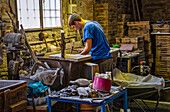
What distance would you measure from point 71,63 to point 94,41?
604 mm

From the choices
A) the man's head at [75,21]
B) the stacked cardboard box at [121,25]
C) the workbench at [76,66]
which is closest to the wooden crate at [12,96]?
the workbench at [76,66]

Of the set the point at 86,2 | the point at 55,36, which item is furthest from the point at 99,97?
the point at 86,2

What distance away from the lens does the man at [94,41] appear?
17.4 feet

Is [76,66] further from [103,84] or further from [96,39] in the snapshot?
[103,84]

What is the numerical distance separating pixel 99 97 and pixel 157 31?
7.32m

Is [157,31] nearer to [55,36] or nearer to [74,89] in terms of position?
[55,36]

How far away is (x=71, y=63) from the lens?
540 cm

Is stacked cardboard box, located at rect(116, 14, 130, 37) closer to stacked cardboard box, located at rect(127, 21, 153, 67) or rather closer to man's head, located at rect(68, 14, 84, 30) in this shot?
stacked cardboard box, located at rect(127, 21, 153, 67)

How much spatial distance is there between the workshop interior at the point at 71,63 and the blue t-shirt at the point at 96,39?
7.0 inches

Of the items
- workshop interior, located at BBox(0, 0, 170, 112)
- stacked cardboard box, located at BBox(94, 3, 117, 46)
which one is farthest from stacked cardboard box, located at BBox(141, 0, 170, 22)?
stacked cardboard box, located at BBox(94, 3, 117, 46)

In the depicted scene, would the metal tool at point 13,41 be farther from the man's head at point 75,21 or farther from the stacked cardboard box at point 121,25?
the stacked cardboard box at point 121,25

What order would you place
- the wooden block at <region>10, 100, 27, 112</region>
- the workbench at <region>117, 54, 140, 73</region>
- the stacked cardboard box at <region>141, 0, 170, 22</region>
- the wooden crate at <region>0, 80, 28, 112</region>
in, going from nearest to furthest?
the wooden crate at <region>0, 80, 28, 112</region> < the wooden block at <region>10, 100, 27, 112</region> < the workbench at <region>117, 54, 140, 73</region> < the stacked cardboard box at <region>141, 0, 170, 22</region>

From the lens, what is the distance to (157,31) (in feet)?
35.2

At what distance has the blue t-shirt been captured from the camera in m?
5.33
